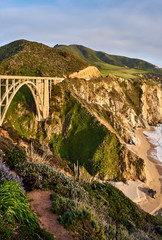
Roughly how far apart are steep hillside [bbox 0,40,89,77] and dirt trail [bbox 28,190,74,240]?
46.5 metres

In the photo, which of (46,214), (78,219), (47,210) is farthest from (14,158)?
(78,219)

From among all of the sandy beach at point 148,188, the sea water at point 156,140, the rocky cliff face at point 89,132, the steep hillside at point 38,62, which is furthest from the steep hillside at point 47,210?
the steep hillside at point 38,62

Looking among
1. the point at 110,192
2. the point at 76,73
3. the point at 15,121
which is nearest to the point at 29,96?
the point at 15,121

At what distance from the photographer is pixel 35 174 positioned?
9.65 meters

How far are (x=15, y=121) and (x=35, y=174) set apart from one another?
105ft

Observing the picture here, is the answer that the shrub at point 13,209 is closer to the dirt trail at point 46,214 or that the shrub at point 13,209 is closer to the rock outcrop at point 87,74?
the dirt trail at point 46,214

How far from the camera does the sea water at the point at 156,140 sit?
45.5 metres

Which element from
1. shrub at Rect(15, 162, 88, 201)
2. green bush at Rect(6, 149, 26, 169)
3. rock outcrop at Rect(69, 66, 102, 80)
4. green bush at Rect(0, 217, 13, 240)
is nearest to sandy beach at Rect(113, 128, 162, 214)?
shrub at Rect(15, 162, 88, 201)

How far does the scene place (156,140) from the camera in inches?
2215

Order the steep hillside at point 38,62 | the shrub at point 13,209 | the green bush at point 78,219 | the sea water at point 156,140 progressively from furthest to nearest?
the steep hillside at point 38,62 < the sea water at point 156,140 < the green bush at point 78,219 < the shrub at point 13,209

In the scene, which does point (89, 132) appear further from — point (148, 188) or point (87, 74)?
point (87, 74)

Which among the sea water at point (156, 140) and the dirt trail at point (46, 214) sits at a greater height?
the dirt trail at point (46, 214)

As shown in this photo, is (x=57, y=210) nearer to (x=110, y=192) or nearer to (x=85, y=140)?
(x=110, y=192)

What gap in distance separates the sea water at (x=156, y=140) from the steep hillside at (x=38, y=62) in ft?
109
